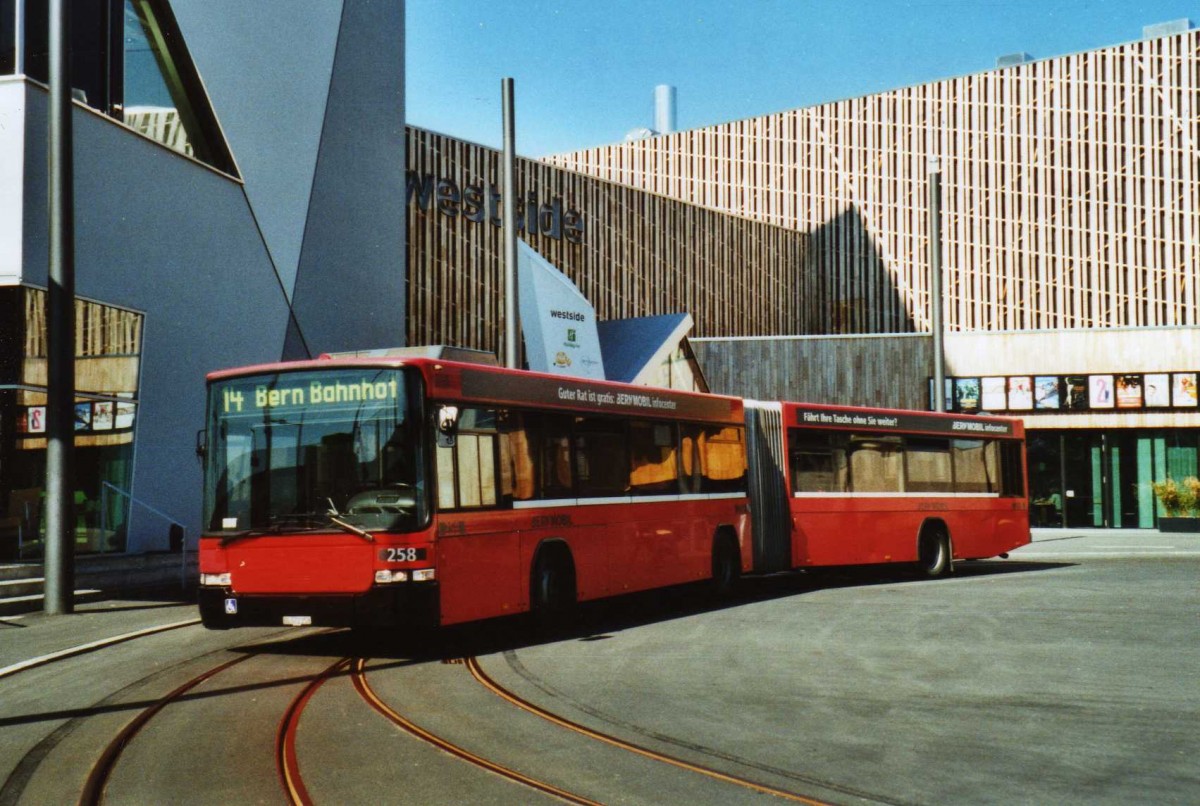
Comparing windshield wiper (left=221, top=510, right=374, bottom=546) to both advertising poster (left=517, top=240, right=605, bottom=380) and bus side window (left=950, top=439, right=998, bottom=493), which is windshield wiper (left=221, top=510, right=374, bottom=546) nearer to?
bus side window (left=950, top=439, right=998, bottom=493)

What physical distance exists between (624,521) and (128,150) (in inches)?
422

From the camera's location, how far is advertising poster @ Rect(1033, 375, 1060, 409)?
39.6m

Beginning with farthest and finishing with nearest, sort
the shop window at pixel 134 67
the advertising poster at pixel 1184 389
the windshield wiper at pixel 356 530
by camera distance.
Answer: the advertising poster at pixel 1184 389 → the shop window at pixel 134 67 → the windshield wiper at pixel 356 530

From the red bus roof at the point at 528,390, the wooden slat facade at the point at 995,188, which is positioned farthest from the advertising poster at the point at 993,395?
the red bus roof at the point at 528,390

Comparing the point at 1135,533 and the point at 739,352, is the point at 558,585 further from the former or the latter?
the point at 739,352

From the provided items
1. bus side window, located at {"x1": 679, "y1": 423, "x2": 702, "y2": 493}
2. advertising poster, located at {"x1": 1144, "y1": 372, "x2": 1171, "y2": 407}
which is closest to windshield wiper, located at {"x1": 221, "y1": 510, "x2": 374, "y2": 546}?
bus side window, located at {"x1": 679, "y1": 423, "x2": 702, "y2": 493}

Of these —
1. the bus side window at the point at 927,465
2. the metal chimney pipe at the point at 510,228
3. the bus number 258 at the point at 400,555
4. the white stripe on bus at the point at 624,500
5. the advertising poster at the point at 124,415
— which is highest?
the metal chimney pipe at the point at 510,228

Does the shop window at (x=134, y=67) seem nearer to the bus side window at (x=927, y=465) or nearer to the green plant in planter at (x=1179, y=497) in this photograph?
the bus side window at (x=927, y=465)

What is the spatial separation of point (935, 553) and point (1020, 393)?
2110cm

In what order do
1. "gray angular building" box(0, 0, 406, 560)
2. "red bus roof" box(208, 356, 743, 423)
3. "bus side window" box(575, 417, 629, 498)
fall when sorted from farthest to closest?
"gray angular building" box(0, 0, 406, 560) → "bus side window" box(575, 417, 629, 498) → "red bus roof" box(208, 356, 743, 423)

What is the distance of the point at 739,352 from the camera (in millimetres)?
41938

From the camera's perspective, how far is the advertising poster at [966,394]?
133 feet

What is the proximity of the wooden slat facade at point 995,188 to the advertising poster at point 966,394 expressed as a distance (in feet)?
18.3

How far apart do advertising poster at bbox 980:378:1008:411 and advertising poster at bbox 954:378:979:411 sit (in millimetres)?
213
